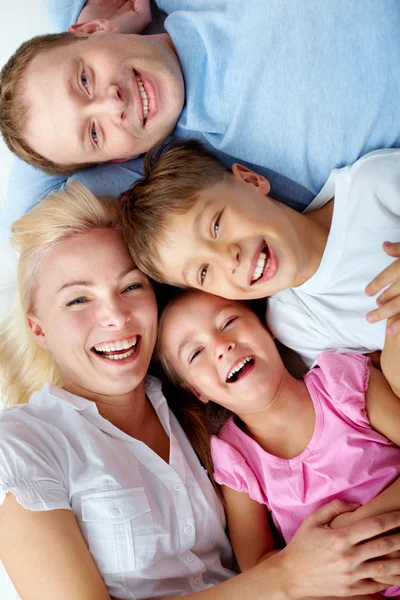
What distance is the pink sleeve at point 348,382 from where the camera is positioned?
190 cm

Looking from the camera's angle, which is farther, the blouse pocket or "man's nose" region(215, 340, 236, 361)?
"man's nose" region(215, 340, 236, 361)

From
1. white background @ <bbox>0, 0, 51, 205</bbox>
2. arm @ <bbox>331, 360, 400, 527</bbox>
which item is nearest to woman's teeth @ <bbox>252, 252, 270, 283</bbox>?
arm @ <bbox>331, 360, 400, 527</bbox>

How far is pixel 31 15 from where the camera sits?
259cm

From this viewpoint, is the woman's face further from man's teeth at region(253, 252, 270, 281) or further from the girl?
man's teeth at region(253, 252, 270, 281)

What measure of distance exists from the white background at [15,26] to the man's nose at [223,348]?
117 cm

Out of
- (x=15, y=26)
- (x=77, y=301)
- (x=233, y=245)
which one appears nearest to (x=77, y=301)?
(x=77, y=301)

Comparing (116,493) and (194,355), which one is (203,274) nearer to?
(194,355)

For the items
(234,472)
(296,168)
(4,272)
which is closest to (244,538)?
(234,472)

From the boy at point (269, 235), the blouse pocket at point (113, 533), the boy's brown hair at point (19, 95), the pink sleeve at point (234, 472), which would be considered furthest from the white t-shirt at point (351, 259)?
the boy's brown hair at point (19, 95)

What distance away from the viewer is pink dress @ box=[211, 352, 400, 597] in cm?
186

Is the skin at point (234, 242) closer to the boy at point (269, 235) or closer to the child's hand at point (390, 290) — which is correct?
the boy at point (269, 235)

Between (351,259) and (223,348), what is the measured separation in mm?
455

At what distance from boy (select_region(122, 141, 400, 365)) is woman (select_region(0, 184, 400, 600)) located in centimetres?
17

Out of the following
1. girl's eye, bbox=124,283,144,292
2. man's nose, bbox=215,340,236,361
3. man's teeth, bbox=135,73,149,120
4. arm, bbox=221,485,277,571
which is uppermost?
man's teeth, bbox=135,73,149,120
